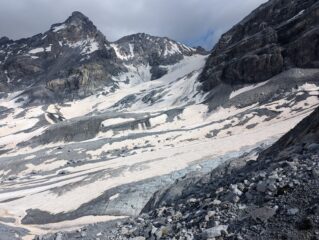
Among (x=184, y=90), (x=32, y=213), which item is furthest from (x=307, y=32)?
(x=32, y=213)

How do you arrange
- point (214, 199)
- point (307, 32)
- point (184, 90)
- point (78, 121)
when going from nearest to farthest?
point (214, 199) → point (307, 32) → point (78, 121) → point (184, 90)

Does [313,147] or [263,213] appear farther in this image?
[313,147]

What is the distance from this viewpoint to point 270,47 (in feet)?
342

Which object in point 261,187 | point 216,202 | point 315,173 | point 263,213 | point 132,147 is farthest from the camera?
point 132,147

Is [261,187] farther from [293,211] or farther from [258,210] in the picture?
[293,211]

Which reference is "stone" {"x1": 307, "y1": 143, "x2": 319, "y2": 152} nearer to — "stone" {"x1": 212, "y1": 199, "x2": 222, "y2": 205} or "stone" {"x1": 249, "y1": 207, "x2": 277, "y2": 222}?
"stone" {"x1": 212, "y1": 199, "x2": 222, "y2": 205}

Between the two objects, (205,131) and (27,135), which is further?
(27,135)

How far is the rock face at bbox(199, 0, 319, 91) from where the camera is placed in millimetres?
95875

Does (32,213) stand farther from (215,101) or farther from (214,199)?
(215,101)

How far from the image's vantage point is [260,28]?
121m

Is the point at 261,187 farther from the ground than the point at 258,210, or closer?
farther from the ground

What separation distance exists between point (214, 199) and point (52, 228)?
27.6 meters

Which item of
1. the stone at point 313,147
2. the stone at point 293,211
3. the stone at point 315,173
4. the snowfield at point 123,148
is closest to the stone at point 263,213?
the stone at point 293,211

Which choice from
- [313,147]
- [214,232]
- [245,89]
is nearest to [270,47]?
[245,89]
